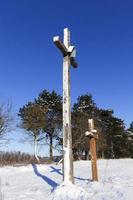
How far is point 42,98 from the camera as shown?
193ft

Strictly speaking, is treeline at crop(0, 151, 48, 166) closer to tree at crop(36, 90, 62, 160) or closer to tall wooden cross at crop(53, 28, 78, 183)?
tree at crop(36, 90, 62, 160)

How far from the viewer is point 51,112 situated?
5612cm

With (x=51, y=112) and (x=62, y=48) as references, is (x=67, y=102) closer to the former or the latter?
(x=62, y=48)

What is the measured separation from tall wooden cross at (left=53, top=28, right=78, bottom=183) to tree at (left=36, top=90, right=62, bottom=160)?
39586 millimetres

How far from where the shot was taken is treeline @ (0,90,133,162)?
140 feet

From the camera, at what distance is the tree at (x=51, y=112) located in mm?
52294

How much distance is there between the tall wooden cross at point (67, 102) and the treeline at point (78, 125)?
23.7 m

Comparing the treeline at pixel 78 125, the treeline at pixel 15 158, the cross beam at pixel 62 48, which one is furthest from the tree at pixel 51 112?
the cross beam at pixel 62 48

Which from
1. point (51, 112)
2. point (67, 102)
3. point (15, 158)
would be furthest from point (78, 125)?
point (67, 102)

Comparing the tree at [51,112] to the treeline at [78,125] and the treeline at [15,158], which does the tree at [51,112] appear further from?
the treeline at [15,158]

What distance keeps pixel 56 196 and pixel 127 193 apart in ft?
5.84

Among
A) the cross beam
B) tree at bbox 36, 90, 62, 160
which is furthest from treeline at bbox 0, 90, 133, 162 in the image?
the cross beam

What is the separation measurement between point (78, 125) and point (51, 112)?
27.5 feet

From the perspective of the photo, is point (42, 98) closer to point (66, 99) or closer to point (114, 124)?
point (114, 124)
